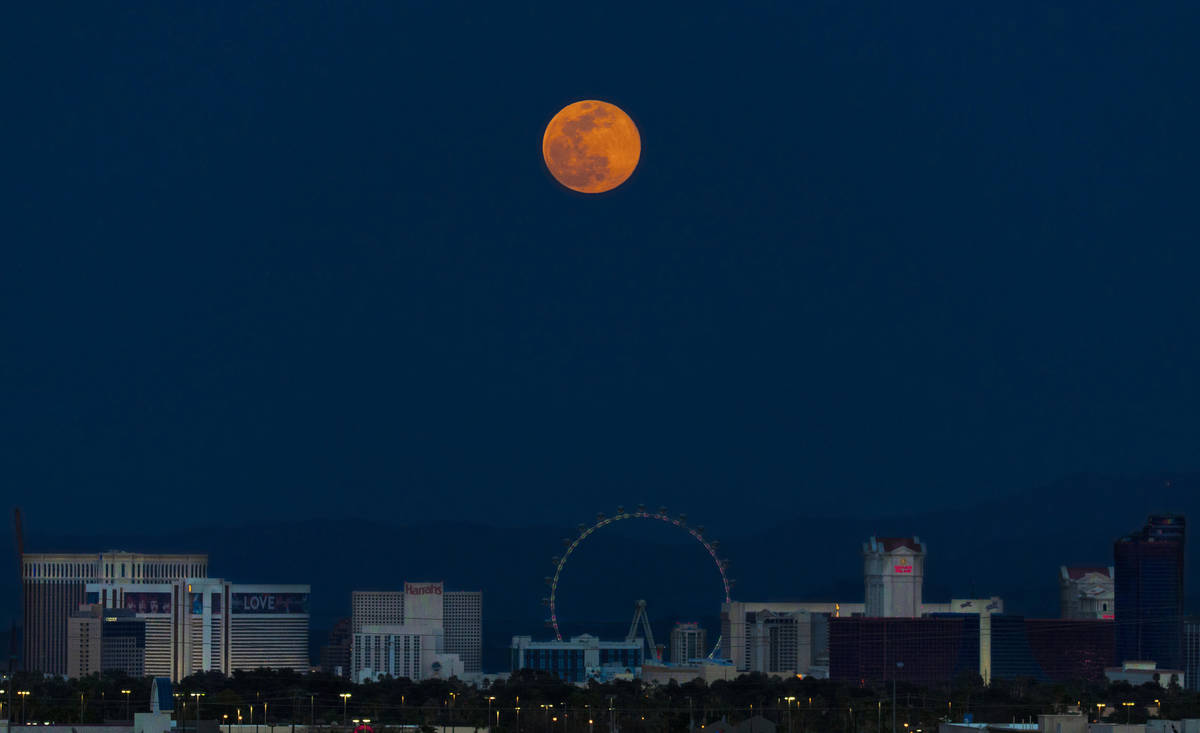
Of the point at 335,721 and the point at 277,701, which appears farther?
the point at 277,701

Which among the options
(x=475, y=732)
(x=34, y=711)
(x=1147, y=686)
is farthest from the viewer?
(x=1147, y=686)

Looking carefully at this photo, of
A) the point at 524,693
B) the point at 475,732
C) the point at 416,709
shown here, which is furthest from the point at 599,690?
the point at 475,732

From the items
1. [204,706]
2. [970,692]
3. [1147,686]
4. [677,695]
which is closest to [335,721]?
[204,706]

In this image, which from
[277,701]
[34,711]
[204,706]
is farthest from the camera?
[277,701]

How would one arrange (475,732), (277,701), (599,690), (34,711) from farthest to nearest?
1. (599,690)
2. (277,701)
3. (34,711)
4. (475,732)

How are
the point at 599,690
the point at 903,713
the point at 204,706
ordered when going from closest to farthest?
the point at 204,706 < the point at 903,713 < the point at 599,690

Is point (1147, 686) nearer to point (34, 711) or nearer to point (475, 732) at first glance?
point (475, 732)

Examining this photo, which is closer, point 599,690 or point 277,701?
point 277,701

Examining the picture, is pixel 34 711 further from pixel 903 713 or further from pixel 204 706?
pixel 903 713
